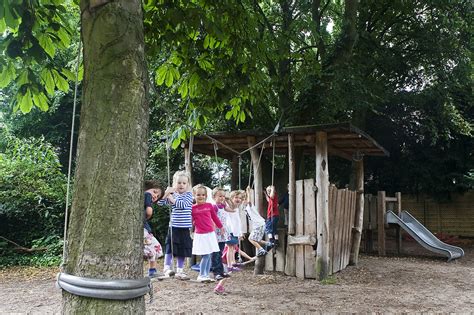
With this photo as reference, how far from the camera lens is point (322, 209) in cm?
842

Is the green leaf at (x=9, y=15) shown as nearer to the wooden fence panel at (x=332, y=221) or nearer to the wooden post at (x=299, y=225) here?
the wooden post at (x=299, y=225)

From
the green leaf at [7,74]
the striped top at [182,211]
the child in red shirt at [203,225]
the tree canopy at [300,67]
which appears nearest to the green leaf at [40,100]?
the tree canopy at [300,67]

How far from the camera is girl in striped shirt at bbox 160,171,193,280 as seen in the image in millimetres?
6355

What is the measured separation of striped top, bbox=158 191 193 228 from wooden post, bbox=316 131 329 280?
293cm

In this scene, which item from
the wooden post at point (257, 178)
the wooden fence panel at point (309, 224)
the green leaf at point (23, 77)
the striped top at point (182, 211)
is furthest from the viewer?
the wooden post at point (257, 178)

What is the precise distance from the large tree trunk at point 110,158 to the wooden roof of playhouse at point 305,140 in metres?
6.07

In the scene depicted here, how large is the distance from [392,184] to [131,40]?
1822 centimetres

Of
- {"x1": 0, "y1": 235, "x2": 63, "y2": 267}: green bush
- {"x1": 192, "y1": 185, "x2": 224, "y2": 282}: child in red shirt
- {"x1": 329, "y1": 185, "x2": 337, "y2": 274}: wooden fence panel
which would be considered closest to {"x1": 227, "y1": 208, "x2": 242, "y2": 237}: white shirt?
{"x1": 192, "y1": 185, "x2": 224, "y2": 282}: child in red shirt

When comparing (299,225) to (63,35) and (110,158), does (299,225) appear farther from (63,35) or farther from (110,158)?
(110,158)

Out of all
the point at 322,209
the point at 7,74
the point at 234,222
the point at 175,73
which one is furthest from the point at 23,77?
the point at 322,209

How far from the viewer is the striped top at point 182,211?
6488 millimetres

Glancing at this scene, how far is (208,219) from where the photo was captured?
6547 millimetres

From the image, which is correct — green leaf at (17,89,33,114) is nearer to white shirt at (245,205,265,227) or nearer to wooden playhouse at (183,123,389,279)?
wooden playhouse at (183,123,389,279)

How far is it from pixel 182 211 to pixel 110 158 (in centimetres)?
469
